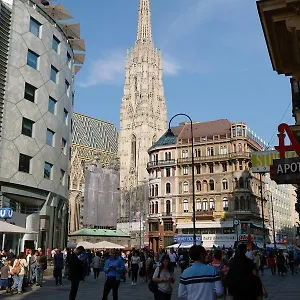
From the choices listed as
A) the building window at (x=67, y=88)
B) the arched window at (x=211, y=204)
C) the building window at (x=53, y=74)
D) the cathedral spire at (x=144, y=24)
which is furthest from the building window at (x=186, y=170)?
the cathedral spire at (x=144, y=24)

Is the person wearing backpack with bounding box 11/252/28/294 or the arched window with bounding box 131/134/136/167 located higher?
the arched window with bounding box 131/134/136/167

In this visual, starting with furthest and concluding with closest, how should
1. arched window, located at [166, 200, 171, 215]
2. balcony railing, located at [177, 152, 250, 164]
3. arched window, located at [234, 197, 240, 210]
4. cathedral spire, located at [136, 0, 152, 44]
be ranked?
cathedral spire, located at [136, 0, 152, 44] < arched window, located at [166, 200, 171, 215] < balcony railing, located at [177, 152, 250, 164] < arched window, located at [234, 197, 240, 210]

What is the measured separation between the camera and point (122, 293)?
17.9 m

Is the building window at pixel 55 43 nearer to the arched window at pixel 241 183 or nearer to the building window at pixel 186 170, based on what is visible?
the building window at pixel 186 170

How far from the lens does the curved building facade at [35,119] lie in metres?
35.0

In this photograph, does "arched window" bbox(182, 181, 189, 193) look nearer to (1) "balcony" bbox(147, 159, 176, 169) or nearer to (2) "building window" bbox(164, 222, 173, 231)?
(1) "balcony" bbox(147, 159, 176, 169)

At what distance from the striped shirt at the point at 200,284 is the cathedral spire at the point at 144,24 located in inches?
4704

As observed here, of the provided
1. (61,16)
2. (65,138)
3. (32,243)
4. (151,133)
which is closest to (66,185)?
(65,138)

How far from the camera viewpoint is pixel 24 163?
118 feet

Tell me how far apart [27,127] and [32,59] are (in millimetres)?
6434

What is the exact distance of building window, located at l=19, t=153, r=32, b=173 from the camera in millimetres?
35688

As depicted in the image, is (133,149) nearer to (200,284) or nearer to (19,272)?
(19,272)

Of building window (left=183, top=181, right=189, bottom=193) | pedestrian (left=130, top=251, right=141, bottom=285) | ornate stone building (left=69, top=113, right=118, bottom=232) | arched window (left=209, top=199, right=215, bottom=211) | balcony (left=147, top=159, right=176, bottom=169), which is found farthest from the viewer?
ornate stone building (left=69, top=113, right=118, bottom=232)

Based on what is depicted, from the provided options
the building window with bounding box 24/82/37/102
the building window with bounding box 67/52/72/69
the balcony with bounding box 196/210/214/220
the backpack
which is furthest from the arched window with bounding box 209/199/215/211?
the backpack
